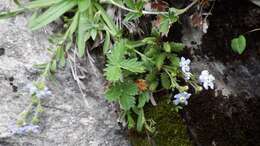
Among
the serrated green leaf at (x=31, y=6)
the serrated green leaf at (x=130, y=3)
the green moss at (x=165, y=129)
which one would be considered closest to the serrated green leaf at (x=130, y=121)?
the green moss at (x=165, y=129)

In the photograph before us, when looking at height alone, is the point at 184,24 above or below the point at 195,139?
above

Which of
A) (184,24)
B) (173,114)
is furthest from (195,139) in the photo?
(184,24)

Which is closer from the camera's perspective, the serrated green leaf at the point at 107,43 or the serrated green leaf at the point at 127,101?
the serrated green leaf at the point at 127,101

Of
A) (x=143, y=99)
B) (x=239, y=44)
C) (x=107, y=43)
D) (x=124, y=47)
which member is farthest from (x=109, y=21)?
(x=239, y=44)

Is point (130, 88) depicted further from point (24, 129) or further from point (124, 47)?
point (24, 129)

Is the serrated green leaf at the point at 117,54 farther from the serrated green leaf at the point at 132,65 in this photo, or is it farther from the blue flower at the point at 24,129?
the blue flower at the point at 24,129

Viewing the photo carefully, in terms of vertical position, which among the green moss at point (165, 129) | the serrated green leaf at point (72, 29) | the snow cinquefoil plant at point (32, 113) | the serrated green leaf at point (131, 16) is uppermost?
the serrated green leaf at point (131, 16)

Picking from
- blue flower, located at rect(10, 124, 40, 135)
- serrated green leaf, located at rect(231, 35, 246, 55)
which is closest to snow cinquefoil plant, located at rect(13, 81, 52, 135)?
blue flower, located at rect(10, 124, 40, 135)

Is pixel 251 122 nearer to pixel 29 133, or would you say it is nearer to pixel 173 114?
pixel 173 114
